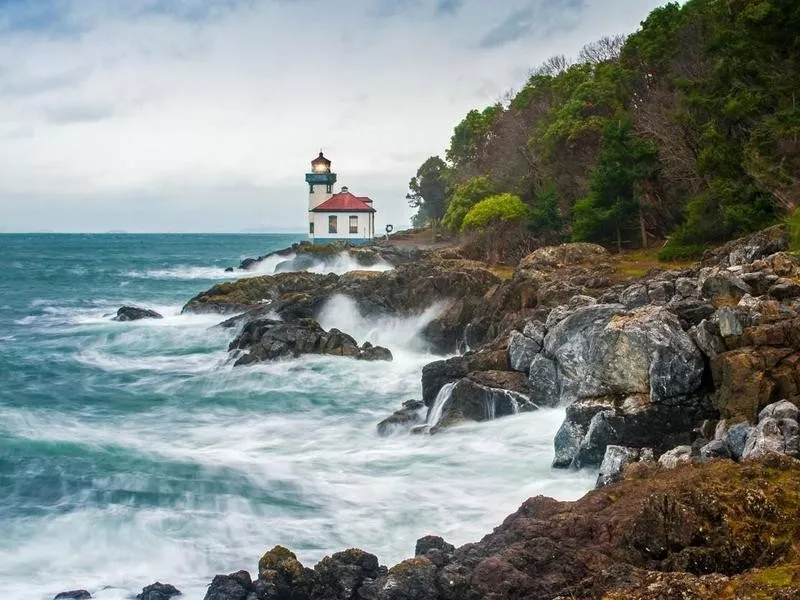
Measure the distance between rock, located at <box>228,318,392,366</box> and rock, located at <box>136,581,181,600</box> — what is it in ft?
54.6

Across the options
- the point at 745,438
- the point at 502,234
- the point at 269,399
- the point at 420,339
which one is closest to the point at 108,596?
the point at 745,438

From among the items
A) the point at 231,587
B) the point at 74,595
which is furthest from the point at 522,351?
the point at 74,595

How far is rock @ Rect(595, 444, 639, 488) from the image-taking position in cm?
1216

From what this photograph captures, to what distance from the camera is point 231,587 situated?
33.5 ft

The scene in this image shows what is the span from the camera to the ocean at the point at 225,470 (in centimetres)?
1288

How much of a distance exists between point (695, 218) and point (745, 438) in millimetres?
18304

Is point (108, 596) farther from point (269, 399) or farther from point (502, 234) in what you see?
point (502, 234)

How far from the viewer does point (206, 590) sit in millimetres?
11172

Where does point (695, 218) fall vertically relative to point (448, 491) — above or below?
above

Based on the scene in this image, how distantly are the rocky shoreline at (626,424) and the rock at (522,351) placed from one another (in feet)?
0.12

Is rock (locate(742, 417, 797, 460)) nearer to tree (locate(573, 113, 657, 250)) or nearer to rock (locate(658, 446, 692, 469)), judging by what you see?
rock (locate(658, 446, 692, 469))

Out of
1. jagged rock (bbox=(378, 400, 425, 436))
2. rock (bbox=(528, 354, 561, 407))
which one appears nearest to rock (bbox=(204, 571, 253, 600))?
jagged rock (bbox=(378, 400, 425, 436))

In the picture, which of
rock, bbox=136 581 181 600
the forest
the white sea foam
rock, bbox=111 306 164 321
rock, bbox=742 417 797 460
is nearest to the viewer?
rock, bbox=742 417 797 460

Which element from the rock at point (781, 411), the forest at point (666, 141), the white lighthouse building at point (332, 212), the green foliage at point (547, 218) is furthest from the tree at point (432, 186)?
the rock at point (781, 411)
